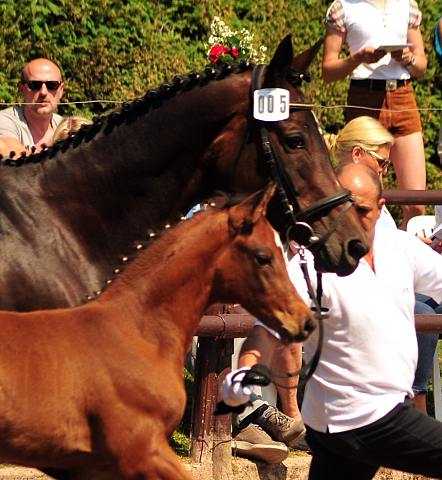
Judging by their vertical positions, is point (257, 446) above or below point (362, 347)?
below

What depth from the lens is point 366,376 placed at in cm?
367

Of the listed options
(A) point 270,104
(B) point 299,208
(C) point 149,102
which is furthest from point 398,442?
(C) point 149,102

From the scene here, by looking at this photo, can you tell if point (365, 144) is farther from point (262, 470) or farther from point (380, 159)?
point (262, 470)

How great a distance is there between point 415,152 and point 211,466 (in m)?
2.72

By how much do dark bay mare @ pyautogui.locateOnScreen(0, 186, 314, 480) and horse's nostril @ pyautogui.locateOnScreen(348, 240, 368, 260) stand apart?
310 millimetres

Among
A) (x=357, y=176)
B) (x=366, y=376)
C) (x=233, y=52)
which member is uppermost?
(x=233, y=52)

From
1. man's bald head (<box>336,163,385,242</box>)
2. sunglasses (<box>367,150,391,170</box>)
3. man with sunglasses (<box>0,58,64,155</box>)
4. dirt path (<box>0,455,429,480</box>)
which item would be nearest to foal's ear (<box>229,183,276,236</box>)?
man's bald head (<box>336,163,385,242</box>)

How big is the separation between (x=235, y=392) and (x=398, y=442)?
2.42ft

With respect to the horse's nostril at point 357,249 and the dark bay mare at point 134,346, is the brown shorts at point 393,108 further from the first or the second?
the dark bay mare at point 134,346

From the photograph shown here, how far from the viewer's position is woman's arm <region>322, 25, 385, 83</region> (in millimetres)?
6188

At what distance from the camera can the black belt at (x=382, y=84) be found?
659 cm

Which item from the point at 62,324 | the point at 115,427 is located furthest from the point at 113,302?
the point at 115,427

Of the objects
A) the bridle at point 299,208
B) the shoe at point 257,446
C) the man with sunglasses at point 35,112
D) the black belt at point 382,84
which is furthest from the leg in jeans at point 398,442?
the black belt at point 382,84

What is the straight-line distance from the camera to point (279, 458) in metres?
5.46
